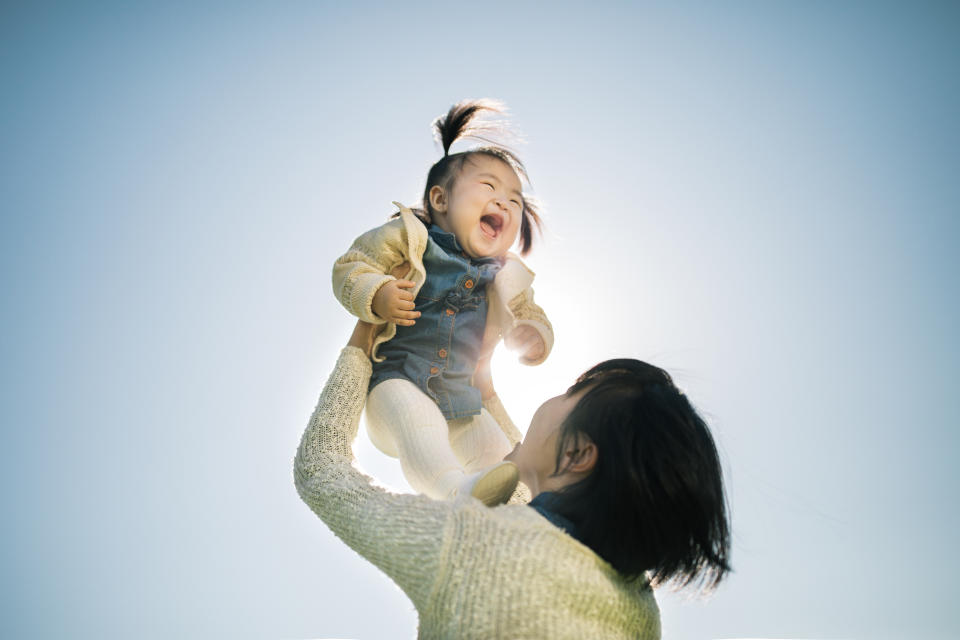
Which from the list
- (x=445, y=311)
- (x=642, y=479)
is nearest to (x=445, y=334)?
(x=445, y=311)

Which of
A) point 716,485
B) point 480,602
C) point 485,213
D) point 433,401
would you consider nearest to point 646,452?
point 716,485

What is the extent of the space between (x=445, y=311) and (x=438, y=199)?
549 millimetres

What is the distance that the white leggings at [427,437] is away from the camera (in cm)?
177

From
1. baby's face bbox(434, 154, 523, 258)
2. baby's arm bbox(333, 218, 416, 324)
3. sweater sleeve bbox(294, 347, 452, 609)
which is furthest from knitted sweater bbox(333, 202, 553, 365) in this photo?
Answer: sweater sleeve bbox(294, 347, 452, 609)

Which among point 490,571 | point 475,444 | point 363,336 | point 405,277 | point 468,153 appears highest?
point 468,153

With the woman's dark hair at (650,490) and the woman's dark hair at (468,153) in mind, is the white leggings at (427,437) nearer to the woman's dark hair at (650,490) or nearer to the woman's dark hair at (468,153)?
the woman's dark hair at (650,490)

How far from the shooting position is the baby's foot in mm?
1470

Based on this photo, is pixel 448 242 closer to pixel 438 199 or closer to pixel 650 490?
pixel 438 199

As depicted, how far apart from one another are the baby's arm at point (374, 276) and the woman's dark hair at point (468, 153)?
1.38ft

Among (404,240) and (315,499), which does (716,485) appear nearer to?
(315,499)

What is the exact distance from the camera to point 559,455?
58.3 inches

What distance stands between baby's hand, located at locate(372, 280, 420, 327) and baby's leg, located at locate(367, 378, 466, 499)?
0.22 metres

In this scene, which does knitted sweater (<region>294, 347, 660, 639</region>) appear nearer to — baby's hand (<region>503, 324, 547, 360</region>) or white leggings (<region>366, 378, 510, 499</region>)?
white leggings (<region>366, 378, 510, 499</region>)

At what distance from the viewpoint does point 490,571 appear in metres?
1.14
